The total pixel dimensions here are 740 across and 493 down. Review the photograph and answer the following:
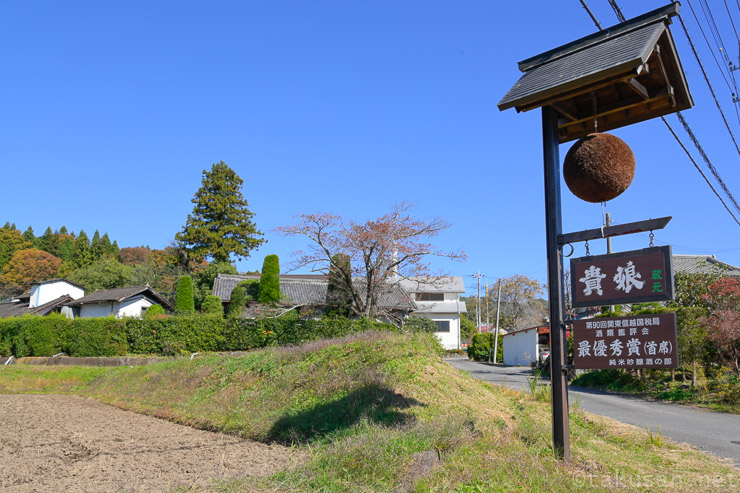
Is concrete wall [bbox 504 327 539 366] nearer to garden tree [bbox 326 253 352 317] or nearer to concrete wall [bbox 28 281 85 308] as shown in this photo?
garden tree [bbox 326 253 352 317]

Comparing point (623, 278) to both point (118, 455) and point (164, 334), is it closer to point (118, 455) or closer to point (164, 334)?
point (118, 455)

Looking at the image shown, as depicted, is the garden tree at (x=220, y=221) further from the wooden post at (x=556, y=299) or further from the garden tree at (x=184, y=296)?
the wooden post at (x=556, y=299)

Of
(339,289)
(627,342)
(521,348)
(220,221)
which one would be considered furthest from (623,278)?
(220,221)

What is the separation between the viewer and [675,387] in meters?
15.0

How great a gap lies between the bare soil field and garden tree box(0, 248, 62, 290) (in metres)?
53.9

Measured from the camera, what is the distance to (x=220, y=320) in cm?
2178

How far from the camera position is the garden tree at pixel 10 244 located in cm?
5650

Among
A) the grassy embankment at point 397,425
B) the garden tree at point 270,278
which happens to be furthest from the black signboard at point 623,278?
the garden tree at point 270,278

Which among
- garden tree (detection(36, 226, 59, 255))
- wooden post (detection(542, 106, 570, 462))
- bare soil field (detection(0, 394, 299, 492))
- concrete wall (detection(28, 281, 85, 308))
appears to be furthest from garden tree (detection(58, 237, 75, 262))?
wooden post (detection(542, 106, 570, 462))

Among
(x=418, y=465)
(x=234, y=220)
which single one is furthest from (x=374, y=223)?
(x=234, y=220)

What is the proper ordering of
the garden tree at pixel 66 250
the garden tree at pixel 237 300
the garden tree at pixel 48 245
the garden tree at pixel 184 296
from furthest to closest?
the garden tree at pixel 48 245 < the garden tree at pixel 66 250 < the garden tree at pixel 184 296 < the garden tree at pixel 237 300

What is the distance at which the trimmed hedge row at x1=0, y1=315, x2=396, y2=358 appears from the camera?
21250 millimetres

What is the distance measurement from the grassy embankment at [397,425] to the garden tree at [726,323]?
6018 mm

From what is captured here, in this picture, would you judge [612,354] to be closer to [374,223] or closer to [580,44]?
[580,44]
